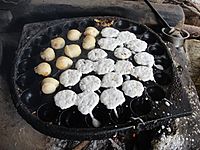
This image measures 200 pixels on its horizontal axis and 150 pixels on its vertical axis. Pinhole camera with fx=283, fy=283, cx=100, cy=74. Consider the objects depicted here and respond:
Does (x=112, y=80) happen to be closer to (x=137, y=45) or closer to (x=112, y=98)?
(x=112, y=98)

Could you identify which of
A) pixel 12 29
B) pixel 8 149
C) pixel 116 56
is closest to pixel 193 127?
pixel 116 56

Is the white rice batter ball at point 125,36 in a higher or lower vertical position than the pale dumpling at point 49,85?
higher

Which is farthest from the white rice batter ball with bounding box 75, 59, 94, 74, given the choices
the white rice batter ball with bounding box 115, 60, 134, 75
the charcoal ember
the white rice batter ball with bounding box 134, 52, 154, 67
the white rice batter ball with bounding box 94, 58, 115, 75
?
the charcoal ember

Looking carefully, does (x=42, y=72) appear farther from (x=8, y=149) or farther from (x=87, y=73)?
(x=8, y=149)

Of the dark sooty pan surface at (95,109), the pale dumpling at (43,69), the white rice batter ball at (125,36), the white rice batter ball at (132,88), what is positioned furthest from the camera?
the white rice batter ball at (125,36)

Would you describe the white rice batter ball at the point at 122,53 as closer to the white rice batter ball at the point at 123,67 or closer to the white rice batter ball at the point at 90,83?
the white rice batter ball at the point at 123,67

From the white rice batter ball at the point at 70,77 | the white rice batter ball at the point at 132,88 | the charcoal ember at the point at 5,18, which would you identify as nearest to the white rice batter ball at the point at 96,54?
the white rice batter ball at the point at 70,77

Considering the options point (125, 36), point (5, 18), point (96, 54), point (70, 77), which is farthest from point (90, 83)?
point (5, 18)

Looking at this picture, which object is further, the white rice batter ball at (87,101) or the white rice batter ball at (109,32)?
the white rice batter ball at (109,32)
